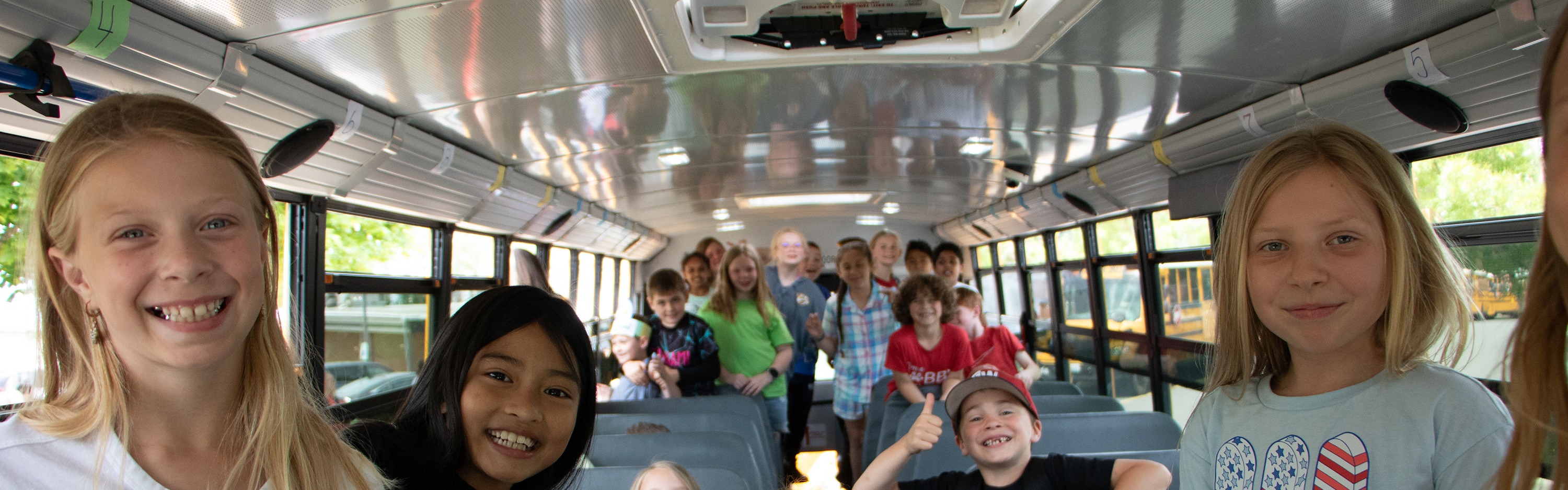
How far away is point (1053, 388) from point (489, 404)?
4.36 m

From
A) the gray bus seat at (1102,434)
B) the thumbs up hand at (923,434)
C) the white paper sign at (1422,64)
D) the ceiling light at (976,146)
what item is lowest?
the gray bus seat at (1102,434)

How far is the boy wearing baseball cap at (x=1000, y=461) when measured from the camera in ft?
8.65

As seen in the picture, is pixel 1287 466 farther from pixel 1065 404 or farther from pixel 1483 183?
pixel 1483 183

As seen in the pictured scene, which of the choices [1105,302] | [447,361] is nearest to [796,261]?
[1105,302]

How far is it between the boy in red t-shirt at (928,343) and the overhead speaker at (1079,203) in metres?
2.05

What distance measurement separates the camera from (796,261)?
5.93m

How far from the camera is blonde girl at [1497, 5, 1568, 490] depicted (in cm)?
81

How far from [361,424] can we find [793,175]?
4.49 metres

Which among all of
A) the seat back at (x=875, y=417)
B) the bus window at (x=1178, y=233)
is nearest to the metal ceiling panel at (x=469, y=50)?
the seat back at (x=875, y=417)

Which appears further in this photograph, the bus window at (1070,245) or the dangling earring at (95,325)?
the bus window at (1070,245)

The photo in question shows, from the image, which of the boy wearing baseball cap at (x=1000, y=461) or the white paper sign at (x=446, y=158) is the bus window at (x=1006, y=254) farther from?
the white paper sign at (x=446, y=158)

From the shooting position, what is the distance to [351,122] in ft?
10.6

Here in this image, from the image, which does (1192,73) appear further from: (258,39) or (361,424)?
(258,39)

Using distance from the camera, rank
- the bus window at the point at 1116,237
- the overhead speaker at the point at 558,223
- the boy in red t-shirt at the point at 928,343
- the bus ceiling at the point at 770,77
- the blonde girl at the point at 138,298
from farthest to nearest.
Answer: the bus window at the point at 1116,237
the overhead speaker at the point at 558,223
the boy in red t-shirt at the point at 928,343
the bus ceiling at the point at 770,77
the blonde girl at the point at 138,298
